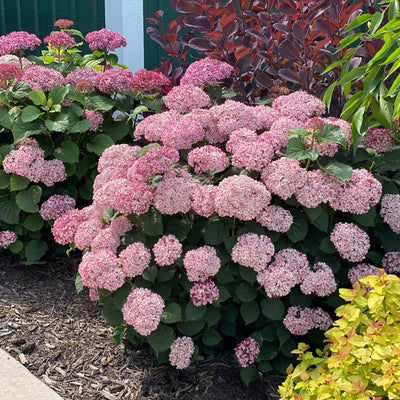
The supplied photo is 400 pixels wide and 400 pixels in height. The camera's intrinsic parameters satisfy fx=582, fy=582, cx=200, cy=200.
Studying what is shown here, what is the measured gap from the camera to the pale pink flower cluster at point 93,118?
3562mm

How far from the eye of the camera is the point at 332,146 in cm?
254

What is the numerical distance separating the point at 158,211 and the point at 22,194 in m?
1.22

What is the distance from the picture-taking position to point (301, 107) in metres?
2.82

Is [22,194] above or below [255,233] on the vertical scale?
below

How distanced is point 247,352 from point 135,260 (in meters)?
0.61

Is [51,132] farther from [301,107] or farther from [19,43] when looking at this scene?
[301,107]

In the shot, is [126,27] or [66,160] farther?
[126,27]

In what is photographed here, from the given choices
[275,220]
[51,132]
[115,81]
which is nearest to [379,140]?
[275,220]

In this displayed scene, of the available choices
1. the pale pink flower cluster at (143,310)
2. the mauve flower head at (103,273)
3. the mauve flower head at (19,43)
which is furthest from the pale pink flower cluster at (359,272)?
the mauve flower head at (19,43)

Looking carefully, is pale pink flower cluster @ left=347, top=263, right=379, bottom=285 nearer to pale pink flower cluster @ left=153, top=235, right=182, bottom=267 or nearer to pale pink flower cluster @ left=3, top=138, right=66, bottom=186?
pale pink flower cluster @ left=153, top=235, right=182, bottom=267

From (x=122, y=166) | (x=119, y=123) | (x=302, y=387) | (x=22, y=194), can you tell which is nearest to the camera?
(x=302, y=387)

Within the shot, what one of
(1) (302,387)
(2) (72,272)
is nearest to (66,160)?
(2) (72,272)

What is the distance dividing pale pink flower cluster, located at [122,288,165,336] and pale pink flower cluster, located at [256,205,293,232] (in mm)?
535

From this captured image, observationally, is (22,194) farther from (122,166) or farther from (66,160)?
(122,166)
